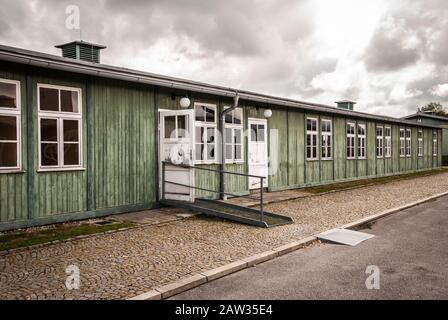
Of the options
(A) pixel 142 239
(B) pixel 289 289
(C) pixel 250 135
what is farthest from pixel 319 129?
(B) pixel 289 289

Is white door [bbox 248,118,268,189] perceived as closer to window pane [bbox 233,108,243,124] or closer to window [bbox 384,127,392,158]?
window pane [bbox 233,108,243,124]

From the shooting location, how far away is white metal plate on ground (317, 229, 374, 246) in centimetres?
730

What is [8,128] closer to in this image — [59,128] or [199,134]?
[59,128]

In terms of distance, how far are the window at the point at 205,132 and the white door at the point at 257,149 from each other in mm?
1986

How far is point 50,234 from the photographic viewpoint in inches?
294

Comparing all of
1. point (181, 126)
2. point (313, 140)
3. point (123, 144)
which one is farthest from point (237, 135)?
point (313, 140)

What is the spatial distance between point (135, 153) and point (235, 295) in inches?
245

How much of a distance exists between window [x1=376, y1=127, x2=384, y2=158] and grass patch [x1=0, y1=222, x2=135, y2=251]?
18192 millimetres

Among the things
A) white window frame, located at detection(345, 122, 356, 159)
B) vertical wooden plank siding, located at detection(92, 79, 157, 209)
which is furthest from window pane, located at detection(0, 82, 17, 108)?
white window frame, located at detection(345, 122, 356, 159)

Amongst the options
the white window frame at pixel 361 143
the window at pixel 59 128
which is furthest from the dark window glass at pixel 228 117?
A: the white window frame at pixel 361 143

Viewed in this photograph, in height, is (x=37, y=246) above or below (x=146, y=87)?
below

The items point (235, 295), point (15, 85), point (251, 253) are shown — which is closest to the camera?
point (235, 295)

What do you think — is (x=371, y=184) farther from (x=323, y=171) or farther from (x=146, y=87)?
(x=146, y=87)

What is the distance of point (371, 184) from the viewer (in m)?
17.8
